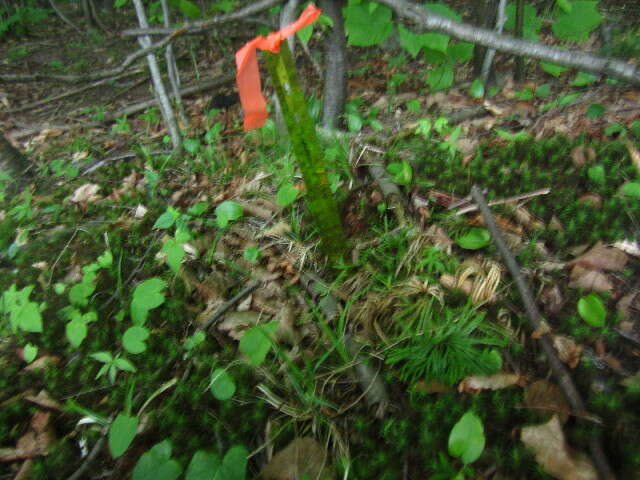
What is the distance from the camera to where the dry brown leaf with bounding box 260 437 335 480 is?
112 cm

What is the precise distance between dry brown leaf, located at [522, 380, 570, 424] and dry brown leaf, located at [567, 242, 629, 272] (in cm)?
53

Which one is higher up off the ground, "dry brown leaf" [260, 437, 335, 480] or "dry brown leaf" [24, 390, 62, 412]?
"dry brown leaf" [260, 437, 335, 480]

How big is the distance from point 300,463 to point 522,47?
4.59 ft

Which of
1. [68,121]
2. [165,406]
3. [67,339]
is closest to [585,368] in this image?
[165,406]

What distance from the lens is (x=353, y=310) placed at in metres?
1.46

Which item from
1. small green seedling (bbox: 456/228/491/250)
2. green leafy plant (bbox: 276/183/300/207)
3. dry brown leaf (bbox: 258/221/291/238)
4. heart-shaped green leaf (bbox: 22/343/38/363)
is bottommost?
heart-shaped green leaf (bbox: 22/343/38/363)

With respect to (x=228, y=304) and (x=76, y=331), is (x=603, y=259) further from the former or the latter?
(x=76, y=331)

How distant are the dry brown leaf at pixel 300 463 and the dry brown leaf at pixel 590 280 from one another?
1.10 metres

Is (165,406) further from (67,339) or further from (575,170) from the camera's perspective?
(575,170)

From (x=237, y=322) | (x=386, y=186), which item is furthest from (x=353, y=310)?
(x=386, y=186)

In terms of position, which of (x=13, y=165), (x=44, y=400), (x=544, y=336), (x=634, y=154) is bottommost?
(x=44, y=400)

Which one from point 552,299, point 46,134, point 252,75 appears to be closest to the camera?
point 252,75

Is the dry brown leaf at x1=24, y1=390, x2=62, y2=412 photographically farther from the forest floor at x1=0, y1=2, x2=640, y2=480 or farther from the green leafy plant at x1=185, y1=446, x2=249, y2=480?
the green leafy plant at x1=185, y1=446, x2=249, y2=480

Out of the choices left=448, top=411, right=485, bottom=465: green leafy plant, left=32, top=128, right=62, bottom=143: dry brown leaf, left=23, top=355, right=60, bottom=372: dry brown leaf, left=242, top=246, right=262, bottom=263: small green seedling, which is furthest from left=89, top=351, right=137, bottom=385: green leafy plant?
left=32, top=128, right=62, bottom=143: dry brown leaf
